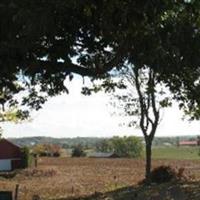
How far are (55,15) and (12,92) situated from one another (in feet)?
27.6

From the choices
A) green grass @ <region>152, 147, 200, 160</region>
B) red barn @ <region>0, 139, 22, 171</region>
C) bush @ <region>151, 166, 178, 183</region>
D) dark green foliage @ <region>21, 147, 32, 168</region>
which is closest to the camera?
bush @ <region>151, 166, 178, 183</region>

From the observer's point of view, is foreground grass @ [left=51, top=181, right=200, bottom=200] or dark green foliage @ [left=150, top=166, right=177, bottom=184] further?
dark green foliage @ [left=150, top=166, right=177, bottom=184]

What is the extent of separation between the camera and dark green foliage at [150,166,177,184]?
26091 mm

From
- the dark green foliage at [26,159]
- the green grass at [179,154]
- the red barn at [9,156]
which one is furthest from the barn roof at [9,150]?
the green grass at [179,154]

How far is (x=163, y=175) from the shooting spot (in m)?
26.5

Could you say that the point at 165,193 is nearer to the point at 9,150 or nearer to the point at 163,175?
the point at 163,175

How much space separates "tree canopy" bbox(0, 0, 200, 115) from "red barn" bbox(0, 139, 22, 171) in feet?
135

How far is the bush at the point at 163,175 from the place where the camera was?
26078 millimetres

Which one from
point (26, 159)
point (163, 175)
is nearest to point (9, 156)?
point (26, 159)

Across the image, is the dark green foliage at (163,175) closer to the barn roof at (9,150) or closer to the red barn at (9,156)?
the red barn at (9,156)

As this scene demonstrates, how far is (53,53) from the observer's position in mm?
17312

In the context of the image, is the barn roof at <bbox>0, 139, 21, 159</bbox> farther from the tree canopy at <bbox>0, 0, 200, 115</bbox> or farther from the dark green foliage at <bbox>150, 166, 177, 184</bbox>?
the tree canopy at <bbox>0, 0, 200, 115</bbox>

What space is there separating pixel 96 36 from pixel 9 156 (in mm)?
43954

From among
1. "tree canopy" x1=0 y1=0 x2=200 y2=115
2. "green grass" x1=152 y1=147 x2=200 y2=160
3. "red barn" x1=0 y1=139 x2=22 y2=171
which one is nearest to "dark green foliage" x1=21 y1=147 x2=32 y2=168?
"red barn" x1=0 y1=139 x2=22 y2=171
